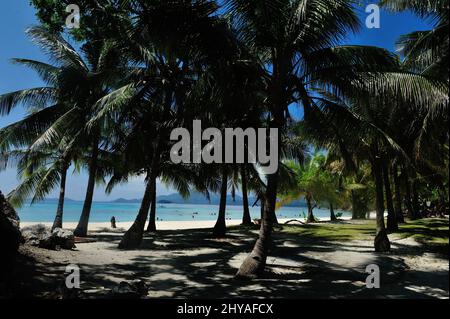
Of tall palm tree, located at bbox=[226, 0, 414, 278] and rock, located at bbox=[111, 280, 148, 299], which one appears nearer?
rock, located at bbox=[111, 280, 148, 299]

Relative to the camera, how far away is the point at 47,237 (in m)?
12.0

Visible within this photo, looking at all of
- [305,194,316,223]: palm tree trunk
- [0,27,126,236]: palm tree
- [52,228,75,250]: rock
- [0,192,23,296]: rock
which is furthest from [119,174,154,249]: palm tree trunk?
[305,194,316,223]: palm tree trunk

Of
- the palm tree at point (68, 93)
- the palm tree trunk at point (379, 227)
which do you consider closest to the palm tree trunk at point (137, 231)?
the palm tree at point (68, 93)

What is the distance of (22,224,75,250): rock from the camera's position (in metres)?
11.9

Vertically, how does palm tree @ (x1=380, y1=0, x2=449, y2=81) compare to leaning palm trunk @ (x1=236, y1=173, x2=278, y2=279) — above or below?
above

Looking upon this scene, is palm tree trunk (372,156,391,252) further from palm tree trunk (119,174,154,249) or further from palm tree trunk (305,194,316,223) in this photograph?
palm tree trunk (305,194,316,223)

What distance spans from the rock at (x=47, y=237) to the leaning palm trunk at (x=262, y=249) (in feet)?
22.1

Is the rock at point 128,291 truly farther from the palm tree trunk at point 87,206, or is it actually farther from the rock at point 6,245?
the palm tree trunk at point 87,206

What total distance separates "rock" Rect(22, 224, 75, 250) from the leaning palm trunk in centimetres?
674

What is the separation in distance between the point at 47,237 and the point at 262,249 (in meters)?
7.45

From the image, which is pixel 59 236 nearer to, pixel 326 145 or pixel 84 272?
pixel 84 272

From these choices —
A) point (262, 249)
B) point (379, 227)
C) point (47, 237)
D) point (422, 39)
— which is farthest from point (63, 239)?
point (422, 39)

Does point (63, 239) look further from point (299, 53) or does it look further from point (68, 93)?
point (299, 53)

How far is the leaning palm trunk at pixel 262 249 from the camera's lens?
353 inches
